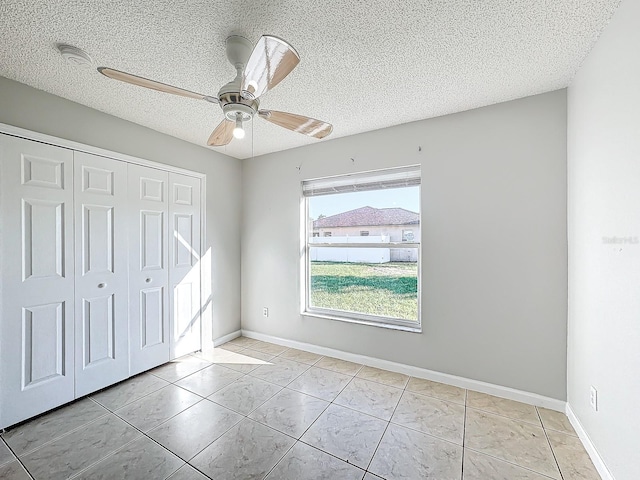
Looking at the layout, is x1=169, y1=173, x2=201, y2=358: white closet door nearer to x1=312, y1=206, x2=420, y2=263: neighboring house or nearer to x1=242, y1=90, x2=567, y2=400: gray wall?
x1=312, y1=206, x2=420, y2=263: neighboring house

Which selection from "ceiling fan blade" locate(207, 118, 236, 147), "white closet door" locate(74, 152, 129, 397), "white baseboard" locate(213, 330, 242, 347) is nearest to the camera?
"ceiling fan blade" locate(207, 118, 236, 147)

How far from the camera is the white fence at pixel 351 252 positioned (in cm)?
297

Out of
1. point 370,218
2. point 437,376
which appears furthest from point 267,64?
point 437,376

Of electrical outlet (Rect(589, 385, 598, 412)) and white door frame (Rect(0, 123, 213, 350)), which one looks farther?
white door frame (Rect(0, 123, 213, 350))

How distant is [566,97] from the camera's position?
Answer: 2057 millimetres

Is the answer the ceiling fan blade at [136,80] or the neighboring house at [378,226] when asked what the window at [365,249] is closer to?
the neighboring house at [378,226]

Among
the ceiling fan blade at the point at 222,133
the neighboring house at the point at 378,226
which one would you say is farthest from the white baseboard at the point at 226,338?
the ceiling fan blade at the point at 222,133

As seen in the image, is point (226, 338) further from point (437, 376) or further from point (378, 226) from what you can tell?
point (437, 376)

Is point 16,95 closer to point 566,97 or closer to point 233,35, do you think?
point 233,35

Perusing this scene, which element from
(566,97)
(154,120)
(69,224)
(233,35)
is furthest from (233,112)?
(566,97)

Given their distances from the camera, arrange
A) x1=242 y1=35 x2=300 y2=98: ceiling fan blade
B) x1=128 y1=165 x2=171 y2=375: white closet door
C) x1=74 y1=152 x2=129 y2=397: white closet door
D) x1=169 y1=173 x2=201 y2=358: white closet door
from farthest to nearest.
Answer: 1. x1=169 y1=173 x2=201 y2=358: white closet door
2. x1=128 y1=165 x2=171 y2=375: white closet door
3. x1=74 y1=152 x2=129 y2=397: white closet door
4. x1=242 y1=35 x2=300 y2=98: ceiling fan blade

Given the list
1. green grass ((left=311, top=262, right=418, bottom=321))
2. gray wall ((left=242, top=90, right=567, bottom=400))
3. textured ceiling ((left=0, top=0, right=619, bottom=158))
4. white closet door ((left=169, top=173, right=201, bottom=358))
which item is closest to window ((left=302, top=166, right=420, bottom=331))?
green grass ((left=311, top=262, right=418, bottom=321))

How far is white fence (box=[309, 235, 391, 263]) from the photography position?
2.97 m

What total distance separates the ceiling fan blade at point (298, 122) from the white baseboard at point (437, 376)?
2.23 meters
